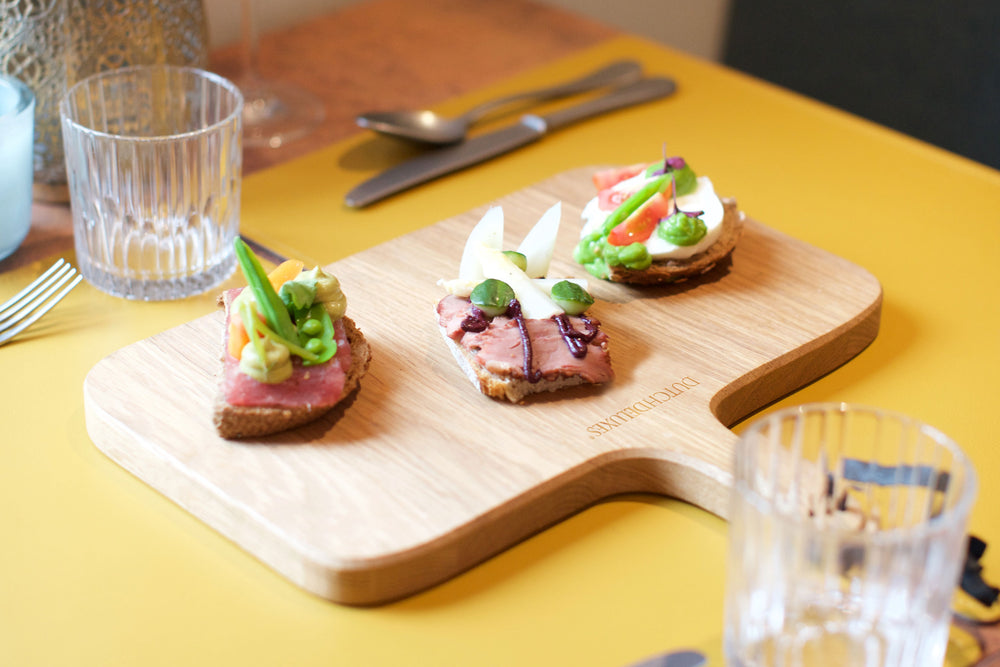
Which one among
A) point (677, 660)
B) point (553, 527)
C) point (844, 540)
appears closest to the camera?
point (844, 540)

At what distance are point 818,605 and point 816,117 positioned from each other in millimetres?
1328

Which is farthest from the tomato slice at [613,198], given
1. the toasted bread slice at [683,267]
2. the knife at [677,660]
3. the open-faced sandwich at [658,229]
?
the knife at [677,660]

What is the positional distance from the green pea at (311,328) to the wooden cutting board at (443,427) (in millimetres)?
89

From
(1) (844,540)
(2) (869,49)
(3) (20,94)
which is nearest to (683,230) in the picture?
(1) (844,540)

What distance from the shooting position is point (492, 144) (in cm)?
200

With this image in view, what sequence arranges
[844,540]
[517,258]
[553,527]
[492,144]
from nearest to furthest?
[844,540] → [553,527] → [517,258] → [492,144]

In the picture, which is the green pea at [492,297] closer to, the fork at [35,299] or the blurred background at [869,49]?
the fork at [35,299]

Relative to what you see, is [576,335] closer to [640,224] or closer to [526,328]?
[526,328]

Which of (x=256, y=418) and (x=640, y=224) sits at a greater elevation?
(x=640, y=224)

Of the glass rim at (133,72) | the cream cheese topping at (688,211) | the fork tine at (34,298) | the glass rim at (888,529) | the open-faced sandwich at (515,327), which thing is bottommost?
the fork tine at (34,298)

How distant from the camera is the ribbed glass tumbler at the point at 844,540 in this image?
929 mm

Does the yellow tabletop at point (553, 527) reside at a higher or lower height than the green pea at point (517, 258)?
lower

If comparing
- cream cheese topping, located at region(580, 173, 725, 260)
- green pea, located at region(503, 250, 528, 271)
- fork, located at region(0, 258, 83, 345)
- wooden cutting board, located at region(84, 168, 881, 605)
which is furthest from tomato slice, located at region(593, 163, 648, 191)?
fork, located at region(0, 258, 83, 345)

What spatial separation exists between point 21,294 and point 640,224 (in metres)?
0.83
